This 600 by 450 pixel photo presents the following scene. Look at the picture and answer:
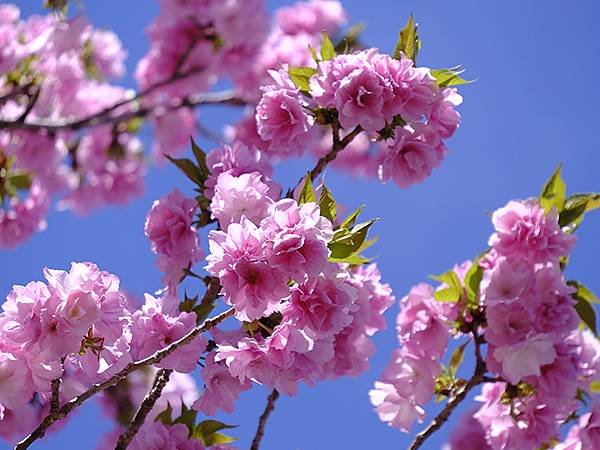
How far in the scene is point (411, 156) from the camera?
228 cm

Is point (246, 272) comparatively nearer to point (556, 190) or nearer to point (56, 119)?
point (556, 190)

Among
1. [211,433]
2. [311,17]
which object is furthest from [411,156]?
[311,17]

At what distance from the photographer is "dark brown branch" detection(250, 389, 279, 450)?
2199 millimetres

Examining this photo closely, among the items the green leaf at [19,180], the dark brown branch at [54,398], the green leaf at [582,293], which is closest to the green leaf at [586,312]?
the green leaf at [582,293]

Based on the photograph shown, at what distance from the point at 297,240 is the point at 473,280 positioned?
110 cm

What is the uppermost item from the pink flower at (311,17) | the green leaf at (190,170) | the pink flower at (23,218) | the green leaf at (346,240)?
the pink flower at (311,17)

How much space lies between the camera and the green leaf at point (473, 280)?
2.54m

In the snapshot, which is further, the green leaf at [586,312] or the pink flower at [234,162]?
the green leaf at [586,312]

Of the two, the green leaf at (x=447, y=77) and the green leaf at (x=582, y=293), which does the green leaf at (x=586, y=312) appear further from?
the green leaf at (x=447, y=77)

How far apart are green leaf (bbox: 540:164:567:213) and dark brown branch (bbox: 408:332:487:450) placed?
50 cm

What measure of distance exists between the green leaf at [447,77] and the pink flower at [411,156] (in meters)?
0.13

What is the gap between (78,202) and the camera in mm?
6219

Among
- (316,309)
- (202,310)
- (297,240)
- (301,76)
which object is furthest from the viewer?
(301,76)

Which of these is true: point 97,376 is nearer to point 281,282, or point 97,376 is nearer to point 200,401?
point 200,401
